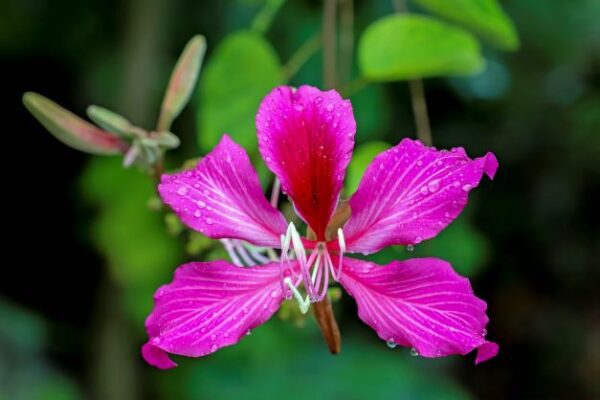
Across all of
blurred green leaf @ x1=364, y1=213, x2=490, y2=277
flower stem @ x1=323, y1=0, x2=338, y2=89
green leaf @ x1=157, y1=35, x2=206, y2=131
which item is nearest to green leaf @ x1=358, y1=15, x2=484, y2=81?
flower stem @ x1=323, y1=0, x2=338, y2=89

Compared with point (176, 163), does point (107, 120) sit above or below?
above

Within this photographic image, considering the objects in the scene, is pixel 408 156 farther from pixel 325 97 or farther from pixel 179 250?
pixel 179 250

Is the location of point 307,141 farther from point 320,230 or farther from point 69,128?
point 69,128

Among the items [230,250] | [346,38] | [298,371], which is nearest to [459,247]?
[298,371]

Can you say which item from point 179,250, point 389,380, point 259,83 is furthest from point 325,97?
point 389,380

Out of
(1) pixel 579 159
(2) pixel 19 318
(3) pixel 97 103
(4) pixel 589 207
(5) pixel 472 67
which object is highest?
(5) pixel 472 67

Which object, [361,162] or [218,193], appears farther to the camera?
[361,162]
